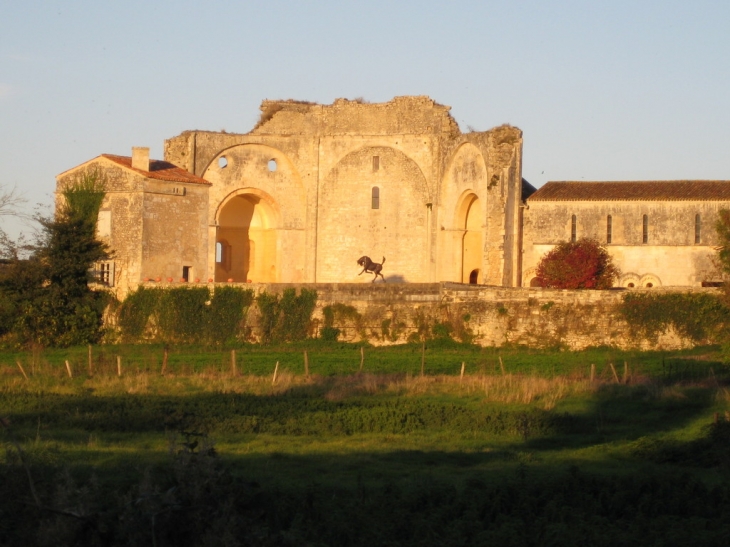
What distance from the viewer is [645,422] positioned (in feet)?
61.7

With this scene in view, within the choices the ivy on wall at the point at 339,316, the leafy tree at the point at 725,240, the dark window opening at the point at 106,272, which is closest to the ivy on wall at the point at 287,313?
the ivy on wall at the point at 339,316

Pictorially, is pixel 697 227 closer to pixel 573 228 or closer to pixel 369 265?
pixel 573 228

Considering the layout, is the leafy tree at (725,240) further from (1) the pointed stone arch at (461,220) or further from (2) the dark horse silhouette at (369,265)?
(2) the dark horse silhouette at (369,265)

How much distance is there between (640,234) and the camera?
3981cm

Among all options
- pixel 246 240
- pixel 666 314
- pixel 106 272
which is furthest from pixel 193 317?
pixel 666 314

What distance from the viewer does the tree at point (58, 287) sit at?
108 ft

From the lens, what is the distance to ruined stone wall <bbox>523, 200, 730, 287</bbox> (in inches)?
1543

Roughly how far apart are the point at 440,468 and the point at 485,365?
1262 cm

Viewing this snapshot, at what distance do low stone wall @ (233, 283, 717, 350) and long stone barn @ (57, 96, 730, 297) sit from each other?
5816 mm

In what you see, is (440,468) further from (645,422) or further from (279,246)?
(279,246)

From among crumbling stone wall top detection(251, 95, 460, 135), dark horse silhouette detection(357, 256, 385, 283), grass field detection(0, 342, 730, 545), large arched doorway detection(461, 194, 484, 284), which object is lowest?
grass field detection(0, 342, 730, 545)

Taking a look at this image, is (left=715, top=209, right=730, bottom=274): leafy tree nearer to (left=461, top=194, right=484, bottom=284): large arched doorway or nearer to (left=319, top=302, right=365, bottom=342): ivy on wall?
(left=319, top=302, right=365, bottom=342): ivy on wall

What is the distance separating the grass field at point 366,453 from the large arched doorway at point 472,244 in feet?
46.7

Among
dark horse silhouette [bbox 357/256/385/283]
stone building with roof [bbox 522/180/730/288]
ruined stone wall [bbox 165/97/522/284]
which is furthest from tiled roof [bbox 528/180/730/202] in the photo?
dark horse silhouette [bbox 357/256/385/283]
